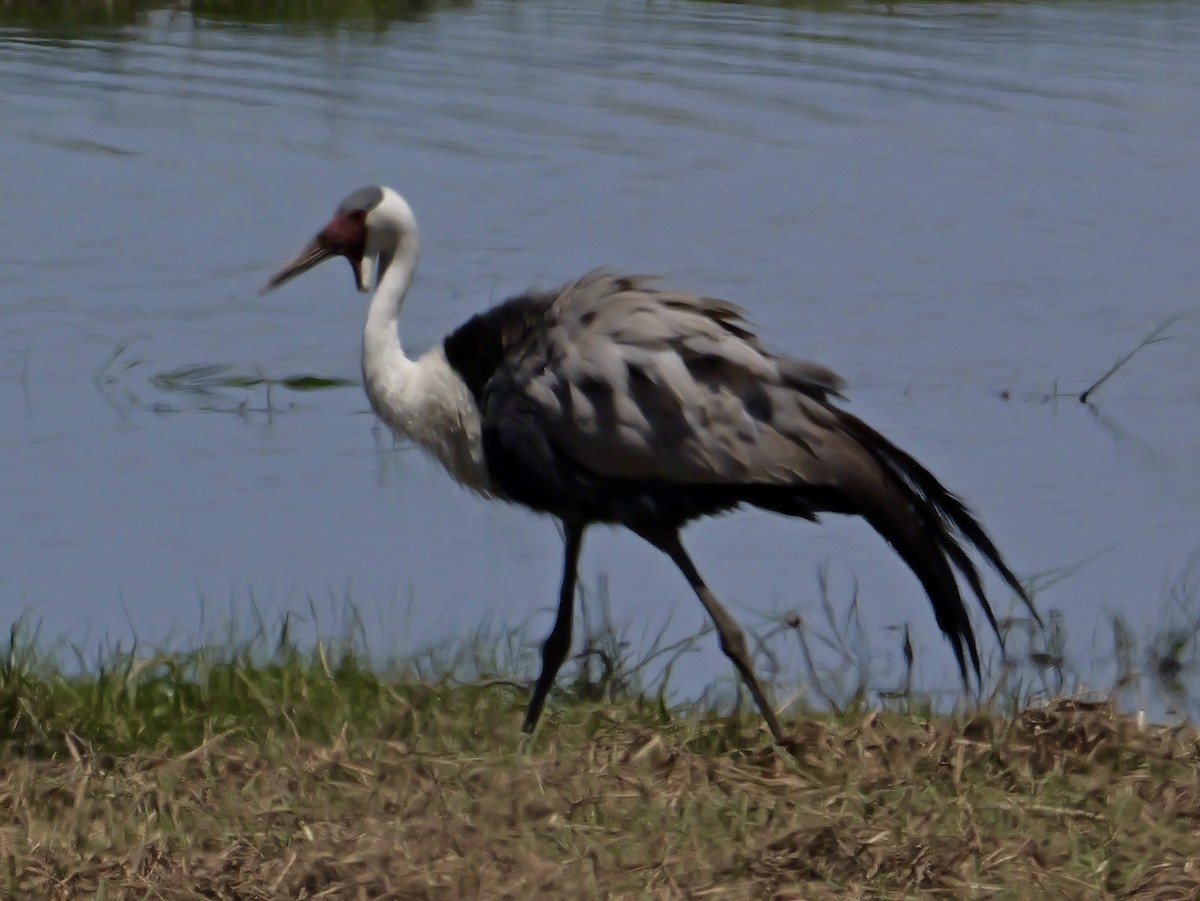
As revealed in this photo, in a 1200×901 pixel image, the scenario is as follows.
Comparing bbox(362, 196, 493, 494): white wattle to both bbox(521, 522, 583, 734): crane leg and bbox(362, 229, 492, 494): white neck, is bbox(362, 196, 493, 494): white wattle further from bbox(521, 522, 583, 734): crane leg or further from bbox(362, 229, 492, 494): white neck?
bbox(521, 522, 583, 734): crane leg

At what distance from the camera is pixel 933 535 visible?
5.52m

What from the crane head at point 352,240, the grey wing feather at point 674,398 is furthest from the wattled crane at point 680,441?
the crane head at point 352,240

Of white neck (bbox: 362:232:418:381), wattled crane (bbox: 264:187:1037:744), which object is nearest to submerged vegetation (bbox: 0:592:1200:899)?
wattled crane (bbox: 264:187:1037:744)

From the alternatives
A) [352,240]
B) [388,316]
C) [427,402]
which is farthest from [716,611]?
[352,240]

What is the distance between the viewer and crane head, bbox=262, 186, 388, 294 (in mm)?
6336

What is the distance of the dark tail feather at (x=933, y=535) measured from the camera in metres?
5.45

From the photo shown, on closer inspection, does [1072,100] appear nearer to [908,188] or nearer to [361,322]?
[908,188]

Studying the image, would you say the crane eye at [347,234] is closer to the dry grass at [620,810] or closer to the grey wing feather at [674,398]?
the grey wing feather at [674,398]

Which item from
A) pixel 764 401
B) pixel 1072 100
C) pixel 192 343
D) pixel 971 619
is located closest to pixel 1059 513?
pixel 971 619

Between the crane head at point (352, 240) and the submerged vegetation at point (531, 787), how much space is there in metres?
1.06

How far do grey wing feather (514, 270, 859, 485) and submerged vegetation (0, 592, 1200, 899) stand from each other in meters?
0.58

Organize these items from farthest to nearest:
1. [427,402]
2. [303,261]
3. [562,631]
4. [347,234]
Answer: [303,261], [347,234], [427,402], [562,631]

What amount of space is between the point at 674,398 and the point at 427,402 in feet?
2.24

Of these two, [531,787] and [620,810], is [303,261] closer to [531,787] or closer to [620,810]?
[531,787]
